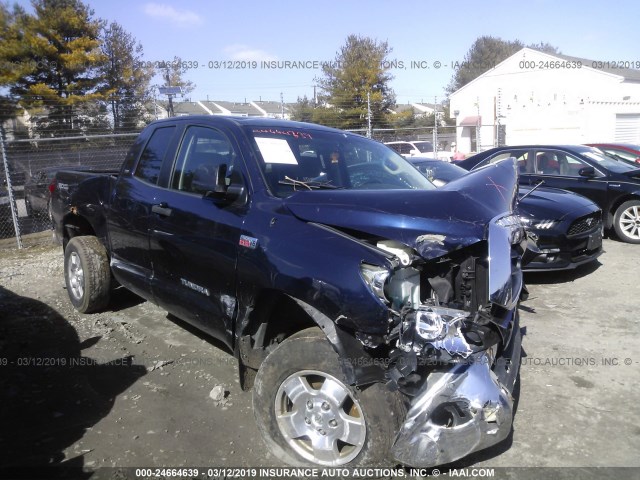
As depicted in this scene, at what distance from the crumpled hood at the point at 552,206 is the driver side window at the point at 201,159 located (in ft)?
14.2

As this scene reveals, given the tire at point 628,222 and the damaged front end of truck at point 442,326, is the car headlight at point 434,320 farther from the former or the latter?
the tire at point 628,222

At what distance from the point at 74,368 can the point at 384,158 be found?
315 cm

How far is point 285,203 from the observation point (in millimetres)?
3062

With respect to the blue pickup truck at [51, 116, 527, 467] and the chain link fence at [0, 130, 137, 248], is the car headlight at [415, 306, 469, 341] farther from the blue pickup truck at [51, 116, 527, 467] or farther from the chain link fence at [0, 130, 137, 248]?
the chain link fence at [0, 130, 137, 248]

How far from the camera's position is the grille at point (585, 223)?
637 centimetres

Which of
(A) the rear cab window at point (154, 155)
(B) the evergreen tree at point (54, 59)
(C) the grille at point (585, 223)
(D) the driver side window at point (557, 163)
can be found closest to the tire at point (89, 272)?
(A) the rear cab window at point (154, 155)

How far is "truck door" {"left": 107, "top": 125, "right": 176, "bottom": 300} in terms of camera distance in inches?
167

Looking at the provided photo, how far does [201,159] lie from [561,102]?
106 feet

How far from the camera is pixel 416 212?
270 cm

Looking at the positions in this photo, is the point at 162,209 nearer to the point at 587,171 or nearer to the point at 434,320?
the point at 434,320

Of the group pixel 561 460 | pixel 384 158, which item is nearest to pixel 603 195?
pixel 384 158

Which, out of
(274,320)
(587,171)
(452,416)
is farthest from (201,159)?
(587,171)

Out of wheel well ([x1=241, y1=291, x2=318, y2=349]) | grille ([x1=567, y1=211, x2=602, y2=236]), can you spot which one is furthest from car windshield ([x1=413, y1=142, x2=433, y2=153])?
wheel well ([x1=241, y1=291, x2=318, y2=349])

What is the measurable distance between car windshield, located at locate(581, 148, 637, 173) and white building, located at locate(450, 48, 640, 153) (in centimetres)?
1945
